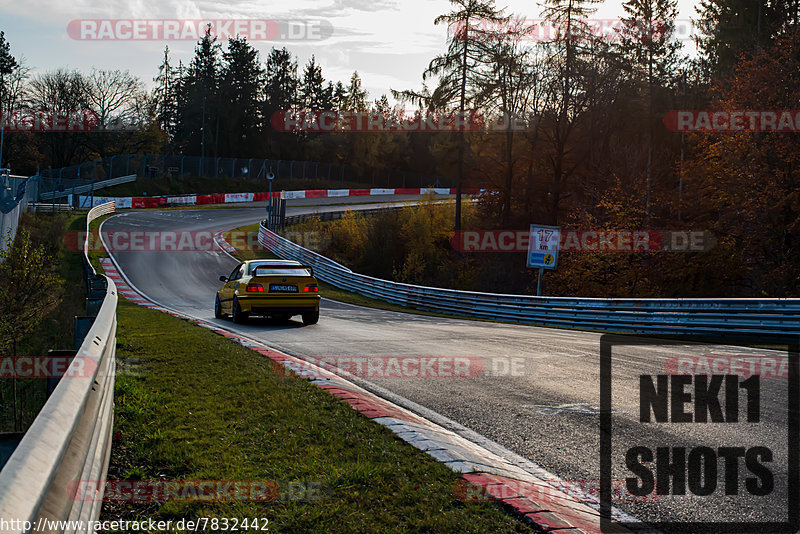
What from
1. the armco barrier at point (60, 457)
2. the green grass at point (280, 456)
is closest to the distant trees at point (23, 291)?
the green grass at point (280, 456)

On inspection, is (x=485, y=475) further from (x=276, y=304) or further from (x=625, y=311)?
(x=625, y=311)

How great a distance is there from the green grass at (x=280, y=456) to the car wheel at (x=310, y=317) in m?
8.18

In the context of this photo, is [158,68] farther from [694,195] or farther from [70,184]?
[694,195]

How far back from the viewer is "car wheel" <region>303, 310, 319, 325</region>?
16492mm

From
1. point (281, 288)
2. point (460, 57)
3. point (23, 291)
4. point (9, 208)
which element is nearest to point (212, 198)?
point (460, 57)

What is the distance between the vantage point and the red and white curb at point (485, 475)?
380 centimetres

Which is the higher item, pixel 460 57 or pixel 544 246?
pixel 460 57

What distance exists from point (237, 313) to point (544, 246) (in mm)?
11887

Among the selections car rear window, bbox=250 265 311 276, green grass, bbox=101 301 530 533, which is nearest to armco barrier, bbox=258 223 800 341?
car rear window, bbox=250 265 311 276

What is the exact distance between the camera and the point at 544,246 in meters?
23.9

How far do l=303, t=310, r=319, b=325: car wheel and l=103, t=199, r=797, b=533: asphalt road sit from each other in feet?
0.97

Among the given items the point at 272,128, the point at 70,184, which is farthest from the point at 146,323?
the point at 272,128

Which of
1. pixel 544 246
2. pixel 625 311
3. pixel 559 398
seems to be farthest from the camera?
pixel 544 246

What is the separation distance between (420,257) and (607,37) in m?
18.4
